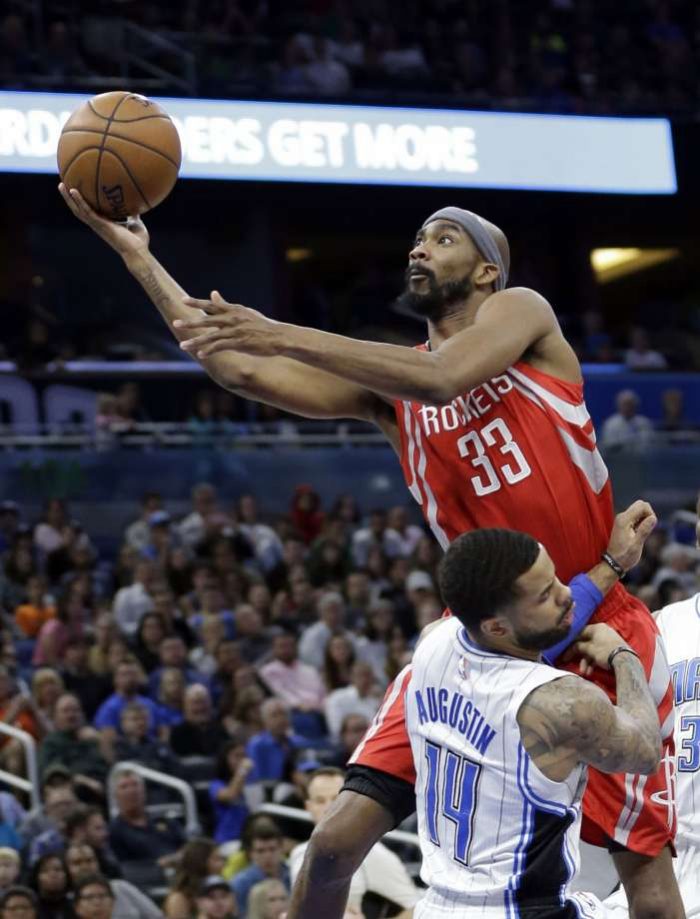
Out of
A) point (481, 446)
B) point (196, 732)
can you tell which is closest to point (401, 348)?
point (481, 446)

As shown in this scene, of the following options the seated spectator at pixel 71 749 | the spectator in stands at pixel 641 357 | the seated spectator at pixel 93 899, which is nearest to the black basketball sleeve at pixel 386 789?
the seated spectator at pixel 93 899

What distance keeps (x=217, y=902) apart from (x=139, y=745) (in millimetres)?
2683

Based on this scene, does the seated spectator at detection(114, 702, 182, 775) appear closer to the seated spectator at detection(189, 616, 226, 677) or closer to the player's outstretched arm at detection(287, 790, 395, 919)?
the seated spectator at detection(189, 616, 226, 677)

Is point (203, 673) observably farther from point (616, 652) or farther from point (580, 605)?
point (616, 652)

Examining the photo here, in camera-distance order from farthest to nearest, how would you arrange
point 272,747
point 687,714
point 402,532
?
point 402,532, point 272,747, point 687,714

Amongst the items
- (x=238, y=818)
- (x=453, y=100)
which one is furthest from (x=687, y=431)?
(x=238, y=818)

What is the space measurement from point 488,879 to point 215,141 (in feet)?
53.4

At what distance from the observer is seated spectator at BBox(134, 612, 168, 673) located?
42.0 ft

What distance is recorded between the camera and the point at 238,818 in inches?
438

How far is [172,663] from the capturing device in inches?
496

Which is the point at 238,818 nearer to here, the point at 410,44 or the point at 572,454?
the point at 572,454

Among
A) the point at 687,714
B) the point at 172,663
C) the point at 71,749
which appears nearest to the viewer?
the point at 687,714

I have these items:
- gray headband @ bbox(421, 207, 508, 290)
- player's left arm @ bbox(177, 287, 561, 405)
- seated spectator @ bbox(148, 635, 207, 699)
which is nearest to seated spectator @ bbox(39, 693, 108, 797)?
seated spectator @ bbox(148, 635, 207, 699)

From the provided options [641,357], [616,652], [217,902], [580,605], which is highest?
[641,357]
